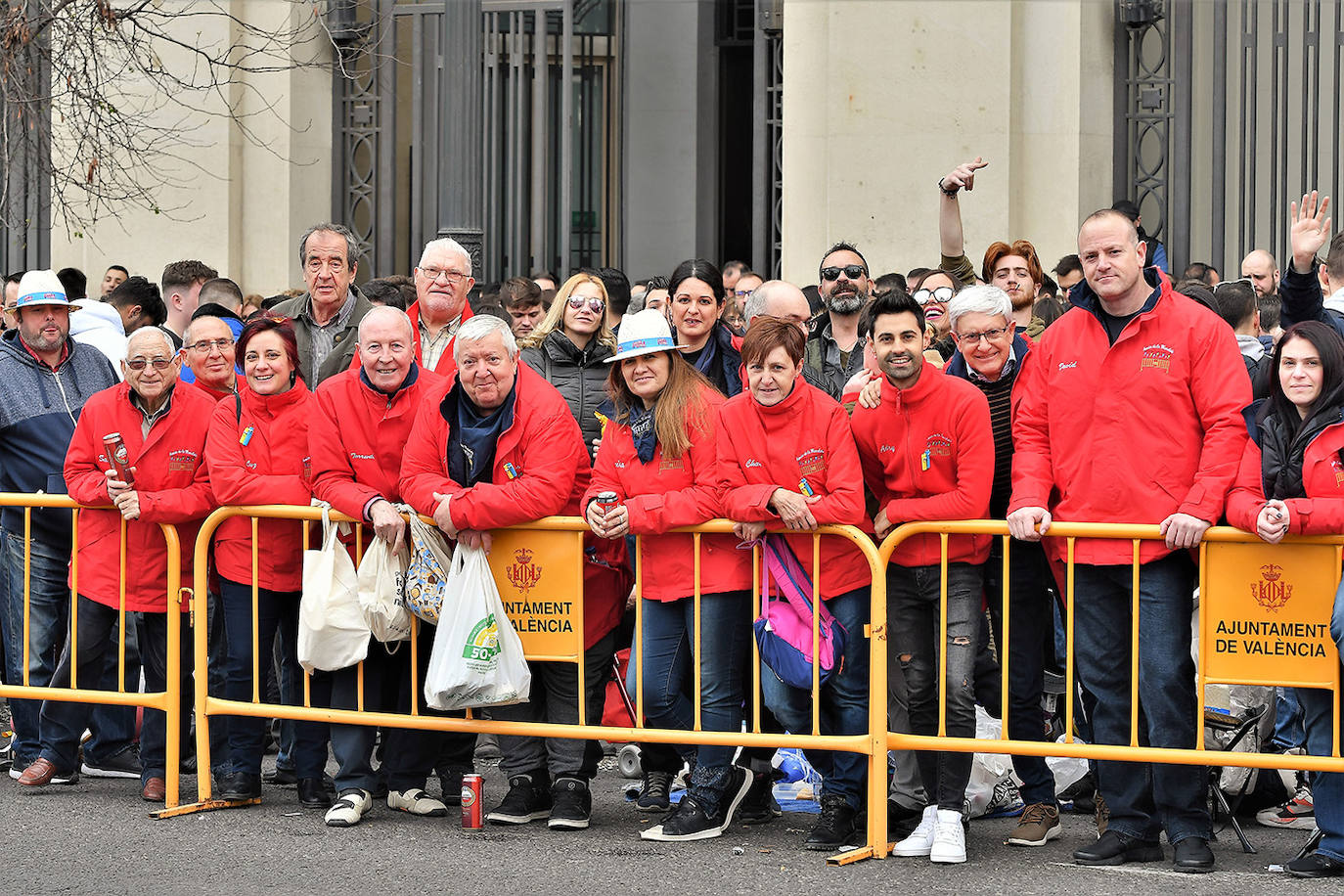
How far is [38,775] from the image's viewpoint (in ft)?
24.9

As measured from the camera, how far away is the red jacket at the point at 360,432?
22.9 feet

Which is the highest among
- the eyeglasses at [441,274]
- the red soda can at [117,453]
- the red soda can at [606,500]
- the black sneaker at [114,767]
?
the eyeglasses at [441,274]

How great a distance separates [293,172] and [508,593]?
30.4 feet

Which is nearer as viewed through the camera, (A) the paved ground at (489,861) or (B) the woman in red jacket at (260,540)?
(A) the paved ground at (489,861)

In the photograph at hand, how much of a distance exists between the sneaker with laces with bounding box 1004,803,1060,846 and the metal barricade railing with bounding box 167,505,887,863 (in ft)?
1.93

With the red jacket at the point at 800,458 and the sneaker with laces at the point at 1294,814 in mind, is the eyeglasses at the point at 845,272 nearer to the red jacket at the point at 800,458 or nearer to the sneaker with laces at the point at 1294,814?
the red jacket at the point at 800,458

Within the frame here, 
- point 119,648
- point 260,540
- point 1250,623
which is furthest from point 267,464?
point 1250,623

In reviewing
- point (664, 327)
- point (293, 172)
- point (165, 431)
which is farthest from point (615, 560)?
point (293, 172)

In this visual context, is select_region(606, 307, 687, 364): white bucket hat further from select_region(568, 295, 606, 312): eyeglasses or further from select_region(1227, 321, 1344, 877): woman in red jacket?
select_region(1227, 321, 1344, 877): woman in red jacket

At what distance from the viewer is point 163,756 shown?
7430 mm

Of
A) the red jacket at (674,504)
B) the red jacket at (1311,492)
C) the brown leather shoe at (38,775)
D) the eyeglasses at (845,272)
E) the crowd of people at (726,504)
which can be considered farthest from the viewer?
the eyeglasses at (845,272)

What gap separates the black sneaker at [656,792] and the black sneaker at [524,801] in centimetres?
40

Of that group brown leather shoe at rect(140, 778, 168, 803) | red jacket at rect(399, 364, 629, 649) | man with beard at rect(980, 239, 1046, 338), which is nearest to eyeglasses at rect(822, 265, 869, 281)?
man with beard at rect(980, 239, 1046, 338)

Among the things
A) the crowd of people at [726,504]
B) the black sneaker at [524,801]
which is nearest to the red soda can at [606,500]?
the crowd of people at [726,504]
